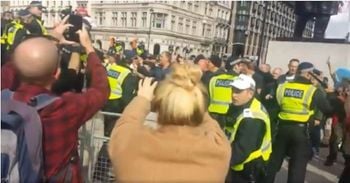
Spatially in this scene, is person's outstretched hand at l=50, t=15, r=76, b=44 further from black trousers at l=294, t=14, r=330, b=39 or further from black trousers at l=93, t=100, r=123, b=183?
black trousers at l=294, t=14, r=330, b=39

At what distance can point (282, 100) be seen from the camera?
2820mm

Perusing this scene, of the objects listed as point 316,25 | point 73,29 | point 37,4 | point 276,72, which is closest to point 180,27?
point 73,29

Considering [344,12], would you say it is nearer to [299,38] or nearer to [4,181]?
[299,38]

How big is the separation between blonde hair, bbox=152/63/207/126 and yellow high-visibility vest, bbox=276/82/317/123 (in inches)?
69.8

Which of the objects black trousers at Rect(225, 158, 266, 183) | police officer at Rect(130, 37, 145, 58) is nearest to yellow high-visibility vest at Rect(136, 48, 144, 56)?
→ police officer at Rect(130, 37, 145, 58)

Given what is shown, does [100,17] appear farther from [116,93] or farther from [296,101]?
[296,101]

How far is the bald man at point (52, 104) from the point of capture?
1.18 meters

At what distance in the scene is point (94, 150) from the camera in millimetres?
2340

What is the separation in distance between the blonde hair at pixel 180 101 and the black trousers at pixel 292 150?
169cm

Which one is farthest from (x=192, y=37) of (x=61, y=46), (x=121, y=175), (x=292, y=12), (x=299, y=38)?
(x=121, y=175)

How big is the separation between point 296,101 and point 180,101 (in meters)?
1.84

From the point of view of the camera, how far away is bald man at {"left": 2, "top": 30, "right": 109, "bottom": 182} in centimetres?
118

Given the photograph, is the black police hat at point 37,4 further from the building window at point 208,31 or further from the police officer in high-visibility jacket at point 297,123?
the police officer in high-visibility jacket at point 297,123

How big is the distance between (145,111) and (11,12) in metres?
0.99
